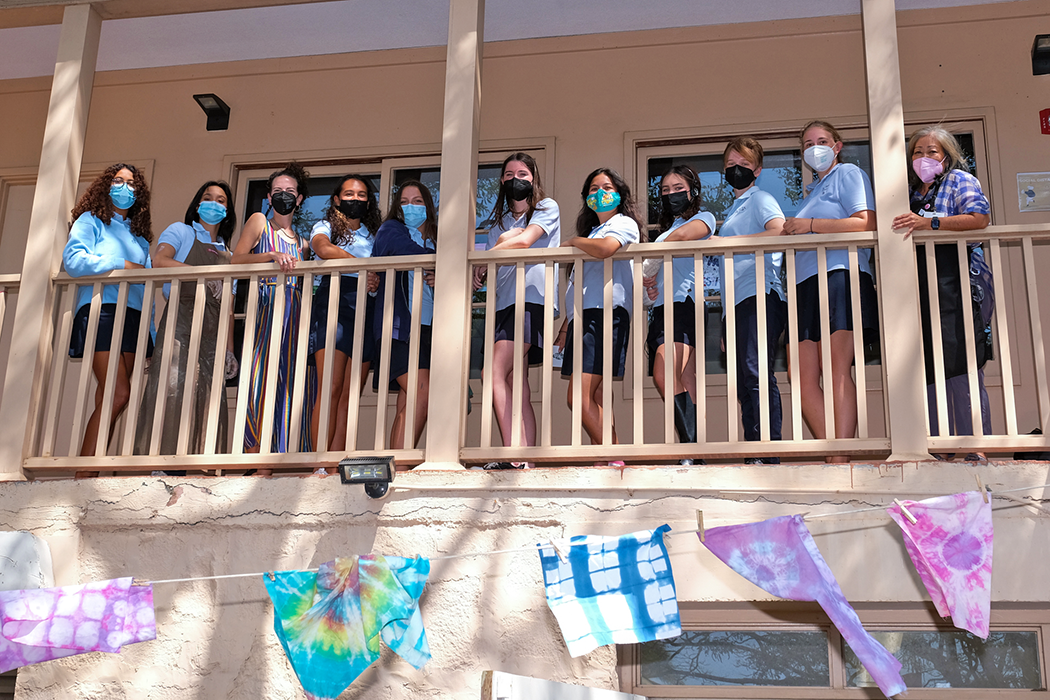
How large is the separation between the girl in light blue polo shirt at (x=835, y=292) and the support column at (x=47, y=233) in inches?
142

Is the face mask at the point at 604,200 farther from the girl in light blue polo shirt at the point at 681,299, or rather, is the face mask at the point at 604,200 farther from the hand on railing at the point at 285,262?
the hand on railing at the point at 285,262

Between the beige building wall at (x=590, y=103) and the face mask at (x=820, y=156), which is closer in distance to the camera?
the face mask at (x=820, y=156)

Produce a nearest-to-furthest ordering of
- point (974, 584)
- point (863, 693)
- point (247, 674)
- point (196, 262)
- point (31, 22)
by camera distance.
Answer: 1. point (974, 584)
2. point (863, 693)
3. point (247, 674)
4. point (196, 262)
5. point (31, 22)

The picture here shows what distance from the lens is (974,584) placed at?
3898 millimetres

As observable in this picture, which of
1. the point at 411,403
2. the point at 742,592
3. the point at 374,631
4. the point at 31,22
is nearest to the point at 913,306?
the point at 742,592

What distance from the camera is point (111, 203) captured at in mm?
5504

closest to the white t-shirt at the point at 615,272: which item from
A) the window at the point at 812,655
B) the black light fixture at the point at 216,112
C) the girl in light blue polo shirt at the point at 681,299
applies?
the girl in light blue polo shirt at the point at 681,299

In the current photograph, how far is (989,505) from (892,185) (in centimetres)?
148

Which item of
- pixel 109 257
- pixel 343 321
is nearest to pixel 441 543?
pixel 343 321

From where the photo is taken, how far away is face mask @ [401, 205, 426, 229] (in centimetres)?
541

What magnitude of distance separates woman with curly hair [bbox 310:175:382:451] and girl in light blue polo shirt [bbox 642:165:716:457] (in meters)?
1.40

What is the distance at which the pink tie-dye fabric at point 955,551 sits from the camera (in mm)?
3873

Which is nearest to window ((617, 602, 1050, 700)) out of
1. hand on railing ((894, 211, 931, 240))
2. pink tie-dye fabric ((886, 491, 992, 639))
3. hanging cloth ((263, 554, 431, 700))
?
pink tie-dye fabric ((886, 491, 992, 639))

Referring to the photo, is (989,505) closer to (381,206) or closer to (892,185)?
(892,185)
